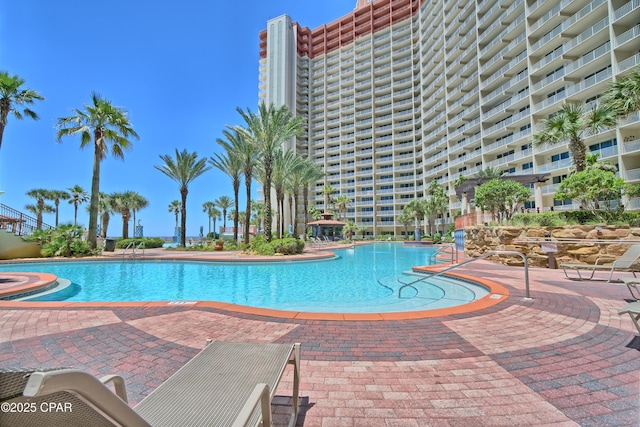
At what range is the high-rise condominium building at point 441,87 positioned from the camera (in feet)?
85.0

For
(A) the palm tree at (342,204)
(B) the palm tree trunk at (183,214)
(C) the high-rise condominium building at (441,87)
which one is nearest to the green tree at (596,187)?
(C) the high-rise condominium building at (441,87)

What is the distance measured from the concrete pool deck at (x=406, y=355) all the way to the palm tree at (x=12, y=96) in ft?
54.6

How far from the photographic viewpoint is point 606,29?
24.3m

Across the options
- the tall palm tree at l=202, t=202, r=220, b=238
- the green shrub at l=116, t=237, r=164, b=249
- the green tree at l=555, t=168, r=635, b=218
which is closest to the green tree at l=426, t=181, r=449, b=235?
the green tree at l=555, t=168, r=635, b=218

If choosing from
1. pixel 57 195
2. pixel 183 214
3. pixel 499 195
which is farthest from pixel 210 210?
pixel 499 195

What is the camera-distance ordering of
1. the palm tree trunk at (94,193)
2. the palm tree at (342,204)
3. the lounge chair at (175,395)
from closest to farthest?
the lounge chair at (175,395) < the palm tree trunk at (94,193) < the palm tree at (342,204)

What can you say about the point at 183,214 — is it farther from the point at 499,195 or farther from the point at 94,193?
the point at 499,195

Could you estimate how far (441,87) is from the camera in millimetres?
48781

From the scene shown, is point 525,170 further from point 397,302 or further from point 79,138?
point 79,138

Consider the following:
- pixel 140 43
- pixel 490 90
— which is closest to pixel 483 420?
pixel 140 43

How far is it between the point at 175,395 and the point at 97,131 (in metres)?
24.1

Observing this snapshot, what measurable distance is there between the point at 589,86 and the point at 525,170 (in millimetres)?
9874

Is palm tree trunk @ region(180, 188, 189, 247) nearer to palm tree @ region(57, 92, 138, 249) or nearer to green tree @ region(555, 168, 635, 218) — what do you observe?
palm tree @ region(57, 92, 138, 249)

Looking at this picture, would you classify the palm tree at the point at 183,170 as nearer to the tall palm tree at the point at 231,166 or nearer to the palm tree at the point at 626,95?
the tall palm tree at the point at 231,166
